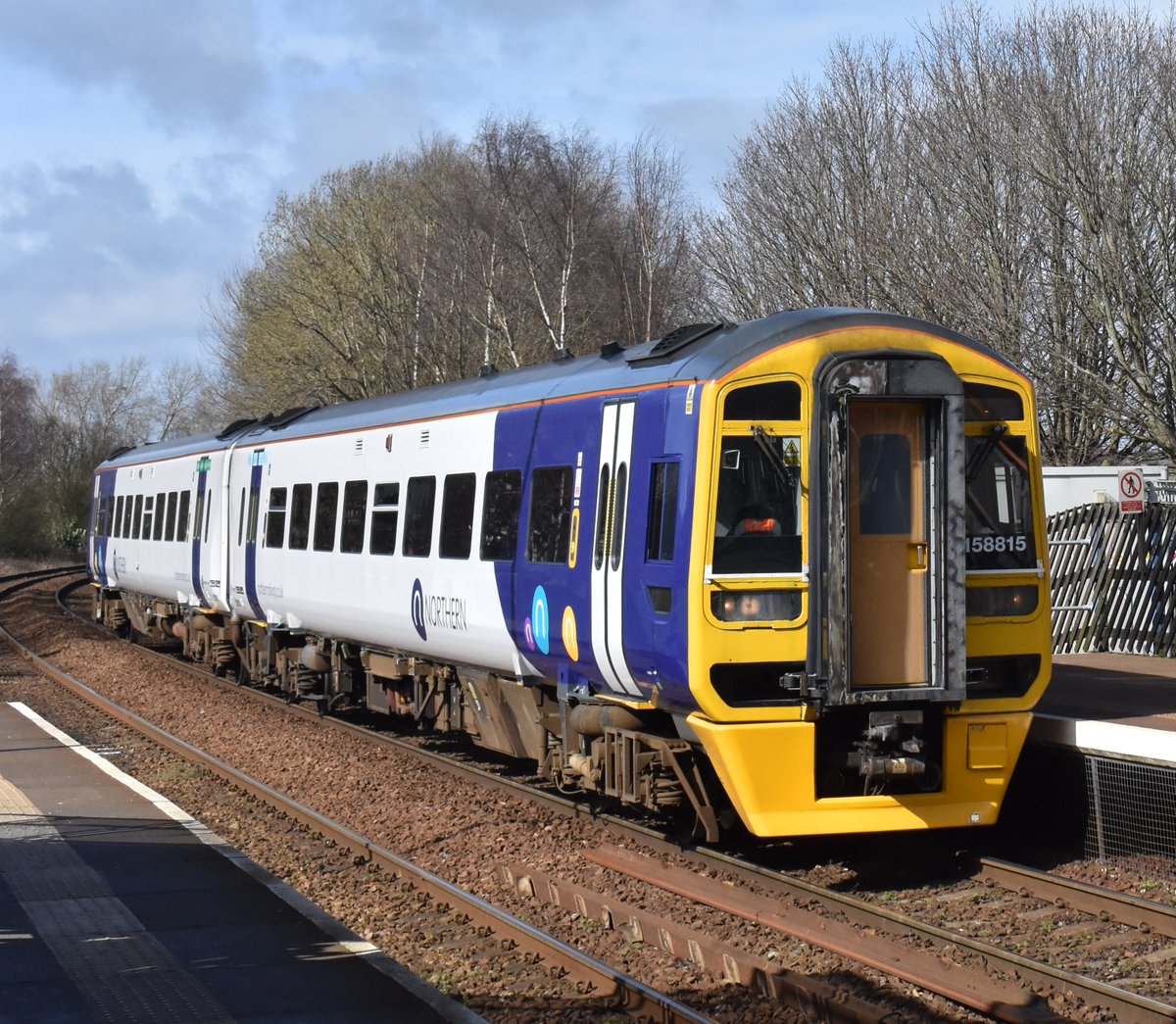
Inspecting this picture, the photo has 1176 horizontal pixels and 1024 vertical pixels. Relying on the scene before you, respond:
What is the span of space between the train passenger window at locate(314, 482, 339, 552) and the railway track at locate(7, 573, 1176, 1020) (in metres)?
5.39

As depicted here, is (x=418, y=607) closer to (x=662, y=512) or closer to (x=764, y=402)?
(x=662, y=512)

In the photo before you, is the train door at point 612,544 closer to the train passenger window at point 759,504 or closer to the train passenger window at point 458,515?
the train passenger window at point 759,504

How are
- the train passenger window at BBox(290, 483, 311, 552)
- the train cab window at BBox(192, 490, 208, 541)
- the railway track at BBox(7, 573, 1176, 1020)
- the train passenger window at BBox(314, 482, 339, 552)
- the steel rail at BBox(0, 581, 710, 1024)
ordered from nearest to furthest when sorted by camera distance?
the railway track at BBox(7, 573, 1176, 1020) → the steel rail at BBox(0, 581, 710, 1024) → the train passenger window at BBox(314, 482, 339, 552) → the train passenger window at BBox(290, 483, 311, 552) → the train cab window at BBox(192, 490, 208, 541)

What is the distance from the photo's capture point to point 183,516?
1930cm

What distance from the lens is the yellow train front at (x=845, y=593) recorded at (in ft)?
25.3

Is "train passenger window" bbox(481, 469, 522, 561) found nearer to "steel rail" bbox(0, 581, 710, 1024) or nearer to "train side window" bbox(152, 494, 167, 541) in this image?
"steel rail" bbox(0, 581, 710, 1024)

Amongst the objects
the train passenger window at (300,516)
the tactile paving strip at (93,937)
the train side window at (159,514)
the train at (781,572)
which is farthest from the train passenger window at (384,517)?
the train side window at (159,514)

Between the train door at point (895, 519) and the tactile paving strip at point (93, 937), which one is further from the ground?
the train door at point (895, 519)

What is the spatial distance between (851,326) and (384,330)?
1009 inches

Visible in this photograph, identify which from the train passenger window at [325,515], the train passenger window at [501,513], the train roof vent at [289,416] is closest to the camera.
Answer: the train passenger window at [501,513]

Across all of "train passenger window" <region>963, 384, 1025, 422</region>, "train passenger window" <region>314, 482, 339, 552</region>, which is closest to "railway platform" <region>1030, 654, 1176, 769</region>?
"train passenger window" <region>963, 384, 1025, 422</region>

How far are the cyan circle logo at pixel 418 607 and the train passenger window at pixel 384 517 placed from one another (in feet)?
2.01

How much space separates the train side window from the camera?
67.7 ft

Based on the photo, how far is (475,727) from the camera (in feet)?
38.0
